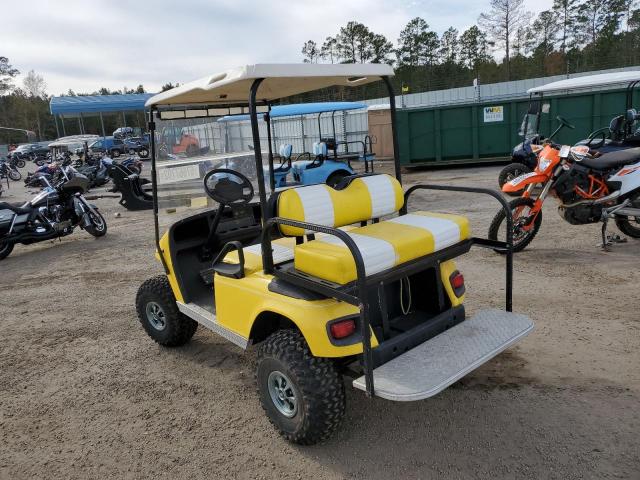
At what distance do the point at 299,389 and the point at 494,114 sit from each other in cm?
1208

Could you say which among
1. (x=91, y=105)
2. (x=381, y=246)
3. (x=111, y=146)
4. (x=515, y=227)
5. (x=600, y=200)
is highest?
(x=91, y=105)

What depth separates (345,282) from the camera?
2.19m

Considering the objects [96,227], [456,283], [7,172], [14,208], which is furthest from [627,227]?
[7,172]

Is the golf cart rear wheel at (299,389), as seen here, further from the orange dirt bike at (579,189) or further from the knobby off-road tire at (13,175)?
the knobby off-road tire at (13,175)

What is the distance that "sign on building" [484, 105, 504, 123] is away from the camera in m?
12.7

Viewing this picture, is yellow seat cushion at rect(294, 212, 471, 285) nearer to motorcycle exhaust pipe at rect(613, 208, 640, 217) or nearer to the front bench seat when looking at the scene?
the front bench seat

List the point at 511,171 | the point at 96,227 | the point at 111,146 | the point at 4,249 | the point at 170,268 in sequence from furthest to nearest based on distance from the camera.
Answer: the point at 111,146 < the point at 511,171 < the point at 96,227 < the point at 4,249 < the point at 170,268

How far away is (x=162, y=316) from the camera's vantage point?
3.54 m

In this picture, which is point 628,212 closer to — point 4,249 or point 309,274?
point 309,274

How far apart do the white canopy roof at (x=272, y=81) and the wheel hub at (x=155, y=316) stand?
1.38m

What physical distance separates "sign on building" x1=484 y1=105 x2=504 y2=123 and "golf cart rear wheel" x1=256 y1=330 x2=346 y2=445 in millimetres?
11859

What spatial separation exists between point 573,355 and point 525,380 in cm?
Answer: 47

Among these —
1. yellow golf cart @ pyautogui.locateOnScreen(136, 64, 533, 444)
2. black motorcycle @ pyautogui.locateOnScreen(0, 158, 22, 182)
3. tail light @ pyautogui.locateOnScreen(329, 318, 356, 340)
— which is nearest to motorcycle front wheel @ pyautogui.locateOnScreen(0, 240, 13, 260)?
yellow golf cart @ pyautogui.locateOnScreen(136, 64, 533, 444)

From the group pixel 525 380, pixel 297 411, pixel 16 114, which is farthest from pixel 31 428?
pixel 16 114
